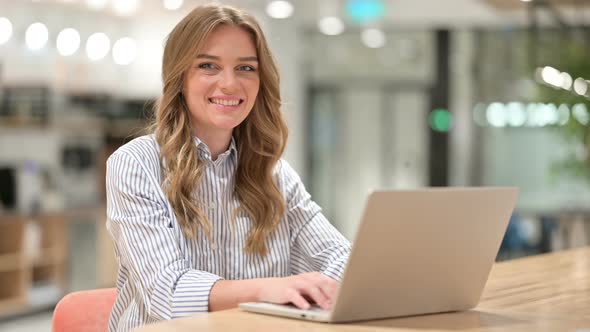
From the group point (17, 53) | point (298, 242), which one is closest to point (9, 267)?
point (17, 53)

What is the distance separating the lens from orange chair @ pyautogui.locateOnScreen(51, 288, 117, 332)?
2.15 m

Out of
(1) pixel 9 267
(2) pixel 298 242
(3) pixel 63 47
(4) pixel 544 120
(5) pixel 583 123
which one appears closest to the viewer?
(2) pixel 298 242

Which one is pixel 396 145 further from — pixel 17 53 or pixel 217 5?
pixel 217 5

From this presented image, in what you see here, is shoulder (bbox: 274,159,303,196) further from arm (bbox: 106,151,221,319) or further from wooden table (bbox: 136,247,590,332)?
wooden table (bbox: 136,247,590,332)

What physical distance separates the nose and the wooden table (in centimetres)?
62

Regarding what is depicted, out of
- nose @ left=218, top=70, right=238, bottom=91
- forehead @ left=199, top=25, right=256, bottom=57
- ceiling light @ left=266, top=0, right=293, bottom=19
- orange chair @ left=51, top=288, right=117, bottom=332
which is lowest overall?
orange chair @ left=51, top=288, right=117, bottom=332

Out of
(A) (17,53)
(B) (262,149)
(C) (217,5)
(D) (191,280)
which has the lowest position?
Result: (D) (191,280)

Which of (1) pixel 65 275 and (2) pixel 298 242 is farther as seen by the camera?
(1) pixel 65 275

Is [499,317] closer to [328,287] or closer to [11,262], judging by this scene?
[328,287]

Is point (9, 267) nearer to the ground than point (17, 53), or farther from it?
nearer to the ground

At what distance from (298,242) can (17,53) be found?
706cm

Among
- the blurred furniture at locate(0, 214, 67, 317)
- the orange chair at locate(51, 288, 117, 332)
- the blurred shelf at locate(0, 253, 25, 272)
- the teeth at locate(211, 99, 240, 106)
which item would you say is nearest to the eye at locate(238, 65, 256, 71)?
the teeth at locate(211, 99, 240, 106)

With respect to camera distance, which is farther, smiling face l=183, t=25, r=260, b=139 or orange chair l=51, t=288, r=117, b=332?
smiling face l=183, t=25, r=260, b=139

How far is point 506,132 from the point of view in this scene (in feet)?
42.5
